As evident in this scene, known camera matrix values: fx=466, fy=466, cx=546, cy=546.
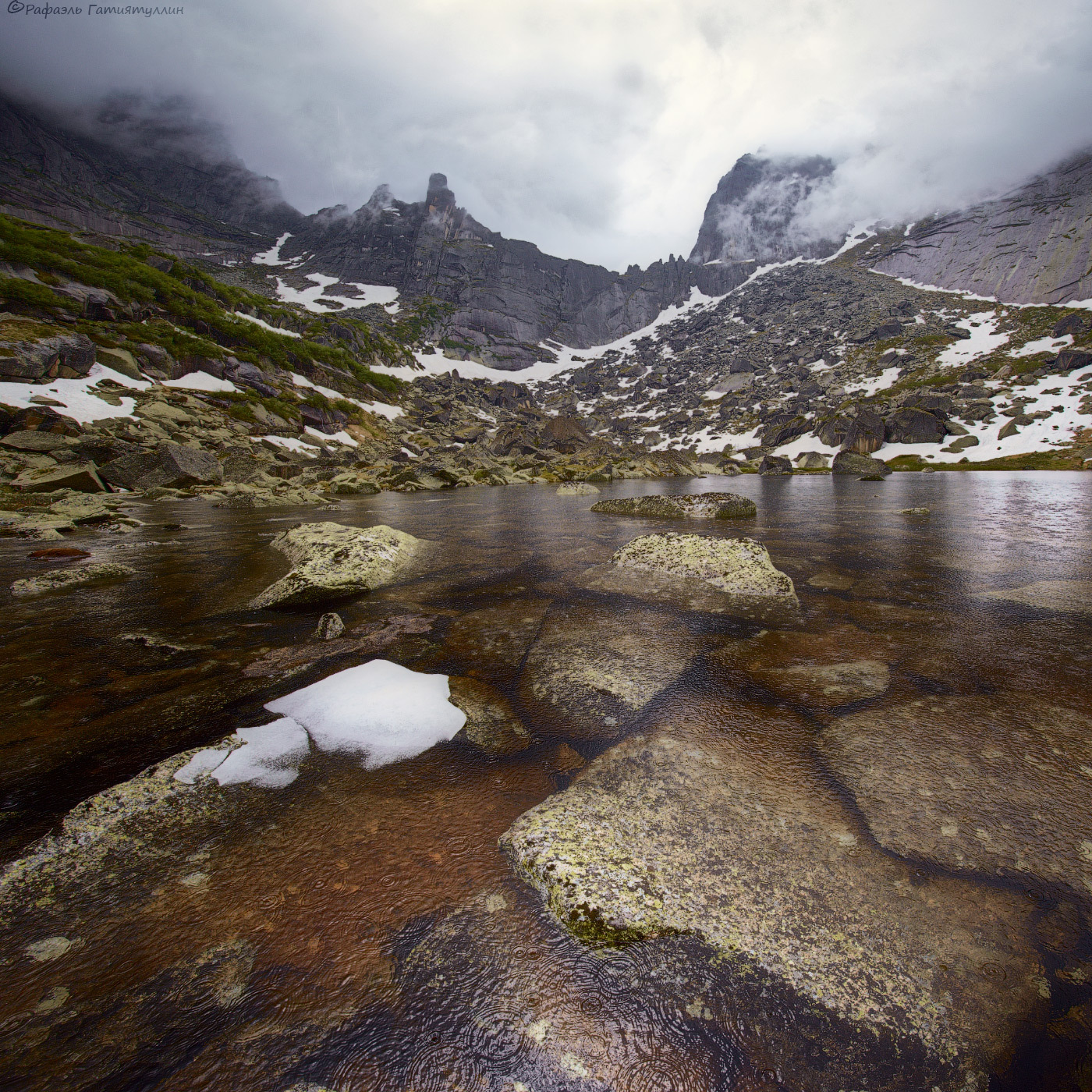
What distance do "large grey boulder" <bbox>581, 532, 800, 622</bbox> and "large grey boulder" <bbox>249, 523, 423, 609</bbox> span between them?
321cm

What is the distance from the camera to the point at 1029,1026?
1407 mm

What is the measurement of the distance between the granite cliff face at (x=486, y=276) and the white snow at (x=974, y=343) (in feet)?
270

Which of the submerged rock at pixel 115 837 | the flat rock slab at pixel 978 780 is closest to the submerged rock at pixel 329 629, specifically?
the submerged rock at pixel 115 837

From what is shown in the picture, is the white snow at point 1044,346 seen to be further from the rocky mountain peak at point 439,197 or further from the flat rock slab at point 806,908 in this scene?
the rocky mountain peak at point 439,197

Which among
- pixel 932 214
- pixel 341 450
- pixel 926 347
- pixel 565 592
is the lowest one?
pixel 565 592

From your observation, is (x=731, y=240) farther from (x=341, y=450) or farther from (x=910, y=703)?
(x=910, y=703)

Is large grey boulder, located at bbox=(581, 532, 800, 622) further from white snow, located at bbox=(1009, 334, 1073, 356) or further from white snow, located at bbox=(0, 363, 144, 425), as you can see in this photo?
white snow, located at bbox=(1009, 334, 1073, 356)

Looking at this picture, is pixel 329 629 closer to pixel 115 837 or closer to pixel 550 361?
pixel 115 837

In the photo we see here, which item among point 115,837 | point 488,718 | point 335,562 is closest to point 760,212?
point 335,562

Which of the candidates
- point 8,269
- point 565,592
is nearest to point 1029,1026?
point 565,592

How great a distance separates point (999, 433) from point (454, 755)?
77.1 meters

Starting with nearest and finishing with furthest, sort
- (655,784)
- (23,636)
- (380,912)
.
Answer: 1. (380,912)
2. (655,784)
3. (23,636)

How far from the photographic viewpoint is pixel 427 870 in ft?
6.66

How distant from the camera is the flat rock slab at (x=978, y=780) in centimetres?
203
